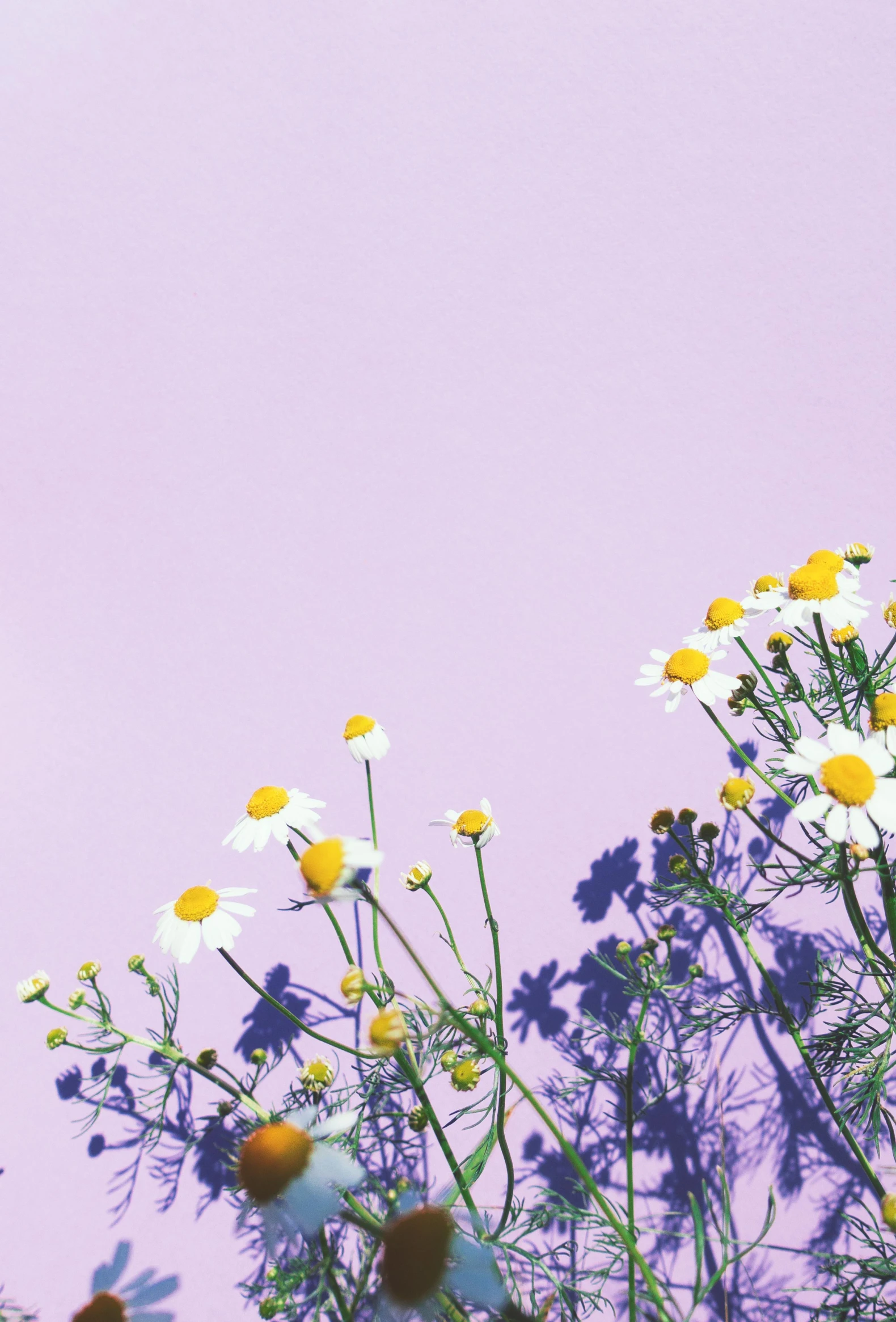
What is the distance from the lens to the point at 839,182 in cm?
95

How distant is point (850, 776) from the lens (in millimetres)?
388

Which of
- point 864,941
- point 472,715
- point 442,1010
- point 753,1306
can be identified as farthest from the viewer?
point 472,715

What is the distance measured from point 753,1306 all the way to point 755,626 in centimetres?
68

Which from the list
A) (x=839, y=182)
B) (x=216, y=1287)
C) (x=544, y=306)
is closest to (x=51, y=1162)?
(x=216, y=1287)

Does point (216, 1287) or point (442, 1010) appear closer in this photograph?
point (442, 1010)

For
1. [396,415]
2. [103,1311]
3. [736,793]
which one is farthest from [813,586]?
[396,415]

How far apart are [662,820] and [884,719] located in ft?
0.65

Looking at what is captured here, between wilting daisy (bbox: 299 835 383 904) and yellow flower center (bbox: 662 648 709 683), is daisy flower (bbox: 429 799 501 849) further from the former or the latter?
wilting daisy (bbox: 299 835 383 904)

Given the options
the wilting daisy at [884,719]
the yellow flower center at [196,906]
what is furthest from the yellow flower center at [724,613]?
the yellow flower center at [196,906]

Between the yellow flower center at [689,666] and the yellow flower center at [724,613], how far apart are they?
23 mm

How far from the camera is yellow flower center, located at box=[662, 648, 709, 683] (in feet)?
1.78

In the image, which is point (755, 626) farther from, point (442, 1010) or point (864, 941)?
point (442, 1010)

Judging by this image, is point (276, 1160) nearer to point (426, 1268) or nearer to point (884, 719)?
point (426, 1268)

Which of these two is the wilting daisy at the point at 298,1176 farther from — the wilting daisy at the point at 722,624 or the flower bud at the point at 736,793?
the wilting daisy at the point at 722,624
